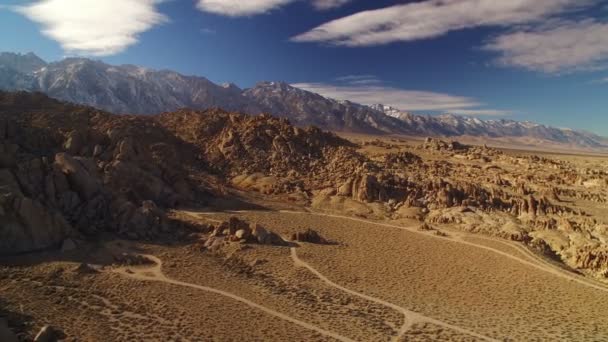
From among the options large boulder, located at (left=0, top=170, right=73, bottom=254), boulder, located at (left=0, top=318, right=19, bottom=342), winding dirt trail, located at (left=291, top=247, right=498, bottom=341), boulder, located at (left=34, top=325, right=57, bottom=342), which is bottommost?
winding dirt trail, located at (left=291, top=247, right=498, bottom=341)

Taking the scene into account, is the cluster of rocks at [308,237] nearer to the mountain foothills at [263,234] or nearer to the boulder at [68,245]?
the mountain foothills at [263,234]

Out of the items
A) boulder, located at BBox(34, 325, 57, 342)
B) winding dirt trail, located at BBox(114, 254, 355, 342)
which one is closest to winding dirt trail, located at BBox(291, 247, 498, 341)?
winding dirt trail, located at BBox(114, 254, 355, 342)

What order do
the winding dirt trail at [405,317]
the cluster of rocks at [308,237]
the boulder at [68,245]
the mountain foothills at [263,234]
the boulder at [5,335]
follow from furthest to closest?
the cluster of rocks at [308,237] → the boulder at [68,245] → the mountain foothills at [263,234] → the winding dirt trail at [405,317] → the boulder at [5,335]

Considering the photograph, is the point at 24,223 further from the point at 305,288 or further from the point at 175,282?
the point at 305,288

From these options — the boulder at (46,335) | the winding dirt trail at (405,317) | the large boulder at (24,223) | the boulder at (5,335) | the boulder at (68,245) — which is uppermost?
the large boulder at (24,223)

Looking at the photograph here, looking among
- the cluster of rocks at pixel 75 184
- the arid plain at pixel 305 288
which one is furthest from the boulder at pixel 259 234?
the cluster of rocks at pixel 75 184

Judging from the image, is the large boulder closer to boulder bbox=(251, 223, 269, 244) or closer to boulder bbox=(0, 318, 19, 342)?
boulder bbox=(0, 318, 19, 342)
